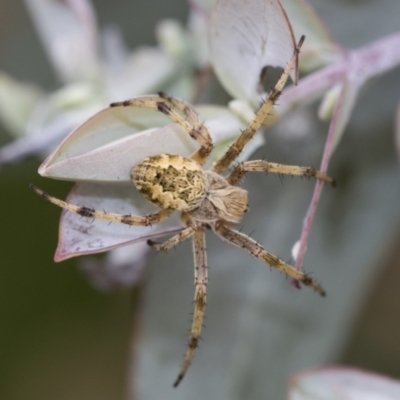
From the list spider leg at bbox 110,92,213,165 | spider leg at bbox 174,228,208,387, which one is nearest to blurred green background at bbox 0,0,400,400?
spider leg at bbox 174,228,208,387

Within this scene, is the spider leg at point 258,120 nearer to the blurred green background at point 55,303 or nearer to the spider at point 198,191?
the spider at point 198,191

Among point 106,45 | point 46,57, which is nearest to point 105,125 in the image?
point 106,45

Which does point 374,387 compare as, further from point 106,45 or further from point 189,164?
point 106,45

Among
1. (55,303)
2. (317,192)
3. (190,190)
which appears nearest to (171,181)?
(190,190)

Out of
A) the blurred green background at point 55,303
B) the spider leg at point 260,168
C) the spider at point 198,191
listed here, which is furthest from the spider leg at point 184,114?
the blurred green background at point 55,303

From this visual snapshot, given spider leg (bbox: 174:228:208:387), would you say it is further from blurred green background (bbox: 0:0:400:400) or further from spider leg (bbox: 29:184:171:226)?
blurred green background (bbox: 0:0:400:400)

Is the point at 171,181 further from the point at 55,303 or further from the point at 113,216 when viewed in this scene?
the point at 55,303
